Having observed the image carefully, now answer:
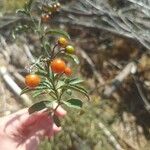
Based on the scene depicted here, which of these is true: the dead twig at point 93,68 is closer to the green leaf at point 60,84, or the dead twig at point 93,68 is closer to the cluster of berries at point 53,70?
the green leaf at point 60,84

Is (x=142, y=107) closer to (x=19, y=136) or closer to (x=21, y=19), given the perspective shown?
(x=21, y=19)

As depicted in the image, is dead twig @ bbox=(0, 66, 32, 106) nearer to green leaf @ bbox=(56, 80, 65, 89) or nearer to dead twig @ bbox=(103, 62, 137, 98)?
dead twig @ bbox=(103, 62, 137, 98)

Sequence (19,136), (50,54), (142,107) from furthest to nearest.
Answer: (142,107) → (19,136) → (50,54)

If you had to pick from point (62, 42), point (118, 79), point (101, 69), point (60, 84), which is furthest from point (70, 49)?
point (101, 69)

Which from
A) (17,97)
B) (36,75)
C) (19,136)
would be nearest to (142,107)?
(17,97)

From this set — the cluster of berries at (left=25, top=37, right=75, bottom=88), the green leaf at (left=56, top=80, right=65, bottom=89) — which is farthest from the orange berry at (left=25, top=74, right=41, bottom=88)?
the green leaf at (left=56, top=80, right=65, bottom=89)
